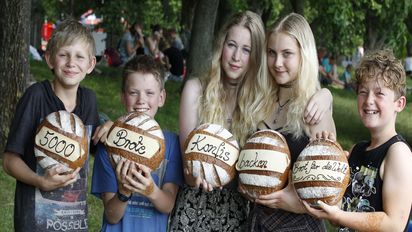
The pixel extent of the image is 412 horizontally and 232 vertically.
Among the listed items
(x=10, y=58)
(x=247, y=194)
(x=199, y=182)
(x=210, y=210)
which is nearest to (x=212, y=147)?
(x=199, y=182)

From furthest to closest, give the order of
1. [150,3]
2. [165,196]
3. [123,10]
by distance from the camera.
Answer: [150,3] < [123,10] < [165,196]

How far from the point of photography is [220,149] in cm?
343

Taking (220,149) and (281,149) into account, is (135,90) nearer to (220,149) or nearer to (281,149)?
(220,149)

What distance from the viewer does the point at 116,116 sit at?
11875 mm

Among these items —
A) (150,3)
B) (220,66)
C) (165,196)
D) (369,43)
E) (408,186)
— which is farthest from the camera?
(369,43)

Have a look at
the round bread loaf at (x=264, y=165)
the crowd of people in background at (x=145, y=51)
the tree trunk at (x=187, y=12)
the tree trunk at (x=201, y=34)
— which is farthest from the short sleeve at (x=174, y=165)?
the tree trunk at (x=187, y=12)

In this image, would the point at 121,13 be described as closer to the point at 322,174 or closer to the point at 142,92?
the point at 142,92

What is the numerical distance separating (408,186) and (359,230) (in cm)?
32

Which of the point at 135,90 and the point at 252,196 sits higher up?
the point at 135,90

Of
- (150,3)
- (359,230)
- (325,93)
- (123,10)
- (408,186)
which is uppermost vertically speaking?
(150,3)

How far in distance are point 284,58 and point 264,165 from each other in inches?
26.9

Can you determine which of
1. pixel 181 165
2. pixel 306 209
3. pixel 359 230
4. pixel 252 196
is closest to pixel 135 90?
pixel 181 165

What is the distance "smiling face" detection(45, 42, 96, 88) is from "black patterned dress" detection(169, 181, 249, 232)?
34.7 inches

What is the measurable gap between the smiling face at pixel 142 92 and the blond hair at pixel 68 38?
272 millimetres
